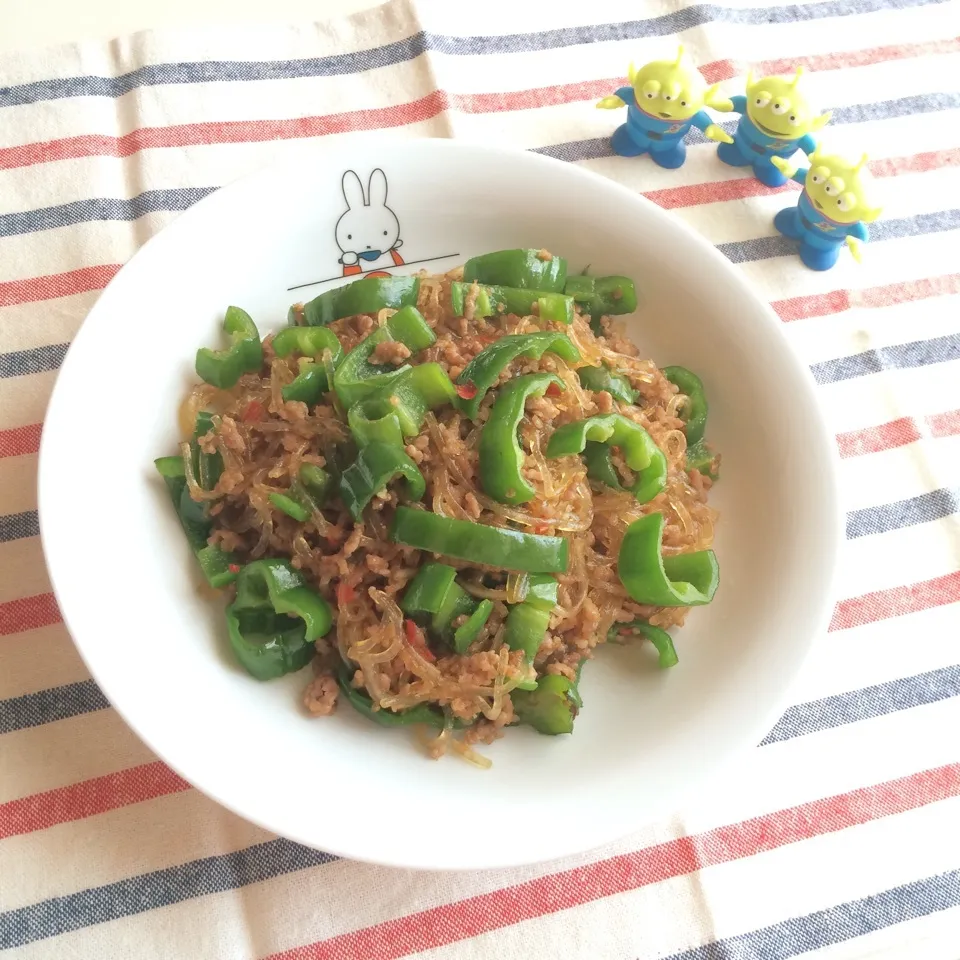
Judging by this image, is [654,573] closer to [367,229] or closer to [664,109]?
[367,229]

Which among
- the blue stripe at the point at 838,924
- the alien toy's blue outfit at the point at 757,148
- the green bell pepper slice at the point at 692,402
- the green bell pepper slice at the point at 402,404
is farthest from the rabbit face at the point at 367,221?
the blue stripe at the point at 838,924

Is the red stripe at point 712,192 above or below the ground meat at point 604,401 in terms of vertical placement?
below

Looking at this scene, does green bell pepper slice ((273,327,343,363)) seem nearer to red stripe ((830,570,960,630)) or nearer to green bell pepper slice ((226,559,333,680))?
green bell pepper slice ((226,559,333,680))

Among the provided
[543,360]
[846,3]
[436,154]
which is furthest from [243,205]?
[846,3]

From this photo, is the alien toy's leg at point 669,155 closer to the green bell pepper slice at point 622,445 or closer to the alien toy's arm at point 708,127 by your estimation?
the alien toy's arm at point 708,127

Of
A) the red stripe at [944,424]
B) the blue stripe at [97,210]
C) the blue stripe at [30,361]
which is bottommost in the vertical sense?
the red stripe at [944,424]
